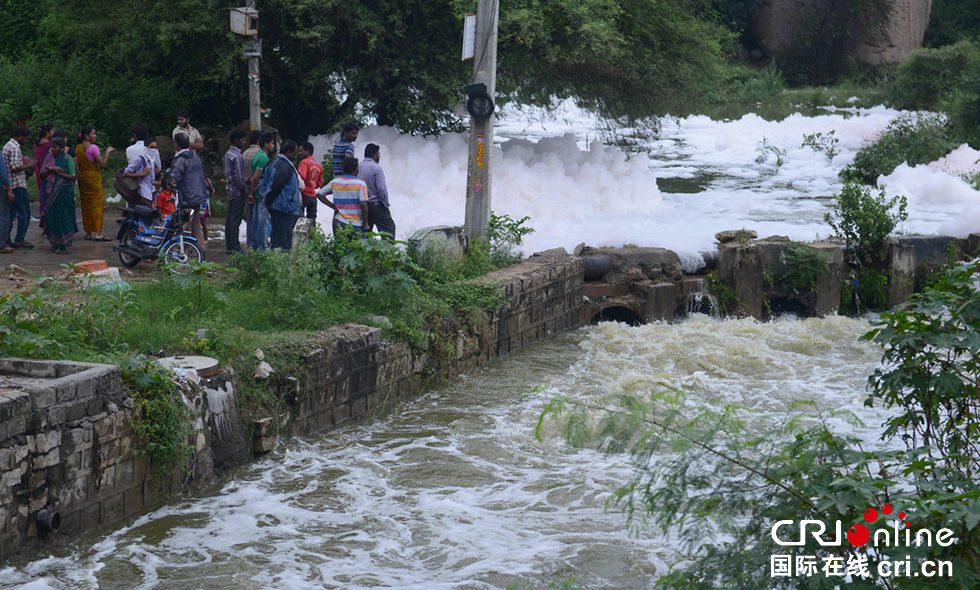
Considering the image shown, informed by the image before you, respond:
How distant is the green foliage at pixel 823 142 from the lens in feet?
90.3

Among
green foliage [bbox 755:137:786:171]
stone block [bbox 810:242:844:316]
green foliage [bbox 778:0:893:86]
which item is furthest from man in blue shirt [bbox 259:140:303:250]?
green foliage [bbox 778:0:893:86]

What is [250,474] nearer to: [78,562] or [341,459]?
[341,459]

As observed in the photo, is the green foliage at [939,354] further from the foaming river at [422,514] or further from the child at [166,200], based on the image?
the child at [166,200]

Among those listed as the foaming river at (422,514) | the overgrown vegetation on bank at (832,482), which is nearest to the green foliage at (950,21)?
the foaming river at (422,514)

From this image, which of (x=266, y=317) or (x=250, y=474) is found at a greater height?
(x=266, y=317)

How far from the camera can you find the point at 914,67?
3247cm

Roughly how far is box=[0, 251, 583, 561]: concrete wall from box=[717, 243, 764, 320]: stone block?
5.64 metres

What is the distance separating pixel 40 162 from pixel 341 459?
25.0 feet

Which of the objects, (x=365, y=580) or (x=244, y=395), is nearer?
(x=365, y=580)

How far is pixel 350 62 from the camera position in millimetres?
17562

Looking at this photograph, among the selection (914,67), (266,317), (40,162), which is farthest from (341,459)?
(914,67)

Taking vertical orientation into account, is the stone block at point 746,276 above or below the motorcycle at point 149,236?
below

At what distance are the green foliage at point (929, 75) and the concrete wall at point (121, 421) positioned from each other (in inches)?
1043

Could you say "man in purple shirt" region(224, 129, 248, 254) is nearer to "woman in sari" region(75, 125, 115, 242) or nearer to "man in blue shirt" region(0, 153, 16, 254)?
"woman in sari" region(75, 125, 115, 242)
